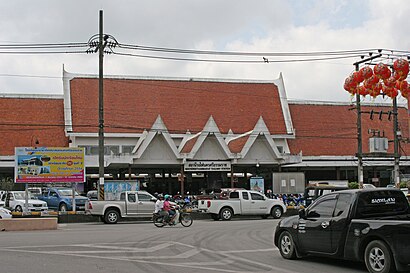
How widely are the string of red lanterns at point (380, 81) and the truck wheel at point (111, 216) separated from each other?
12.7 meters

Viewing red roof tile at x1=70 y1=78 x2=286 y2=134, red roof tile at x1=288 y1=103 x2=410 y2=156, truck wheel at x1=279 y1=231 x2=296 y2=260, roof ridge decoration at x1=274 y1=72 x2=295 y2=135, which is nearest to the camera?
truck wheel at x1=279 y1=231 x2=296 y2=260

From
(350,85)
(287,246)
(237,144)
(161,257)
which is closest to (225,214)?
(350,85)

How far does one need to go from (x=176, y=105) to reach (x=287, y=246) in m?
38.8

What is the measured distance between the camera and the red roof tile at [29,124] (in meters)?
46.7

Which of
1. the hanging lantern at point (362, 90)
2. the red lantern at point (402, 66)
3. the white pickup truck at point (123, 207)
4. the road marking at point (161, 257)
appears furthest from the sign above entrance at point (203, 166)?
the road marking at point (161, 257)

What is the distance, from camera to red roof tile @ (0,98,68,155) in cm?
4669

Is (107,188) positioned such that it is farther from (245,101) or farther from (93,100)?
(245,101)

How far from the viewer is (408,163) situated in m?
52.5

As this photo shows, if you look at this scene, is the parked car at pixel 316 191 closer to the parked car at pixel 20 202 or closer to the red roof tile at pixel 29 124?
the parked car at pixel 20 202

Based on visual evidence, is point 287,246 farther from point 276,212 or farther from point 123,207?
point 276,212

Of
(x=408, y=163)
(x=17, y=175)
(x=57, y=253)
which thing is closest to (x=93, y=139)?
(x=17, y=175)

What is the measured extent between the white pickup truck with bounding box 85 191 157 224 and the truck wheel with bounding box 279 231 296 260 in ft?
53.1

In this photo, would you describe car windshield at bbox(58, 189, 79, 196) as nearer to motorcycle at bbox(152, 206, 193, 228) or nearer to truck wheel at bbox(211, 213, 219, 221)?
truck wheel at bbox(211, 213, 219, 221)

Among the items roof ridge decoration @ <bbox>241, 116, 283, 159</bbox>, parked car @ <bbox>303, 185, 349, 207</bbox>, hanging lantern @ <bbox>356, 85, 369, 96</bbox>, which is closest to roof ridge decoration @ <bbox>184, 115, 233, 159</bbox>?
roof ridge decoration @ <bbox>241, 116, 283, 159</bbox>
